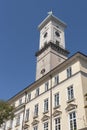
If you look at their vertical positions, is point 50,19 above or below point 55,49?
above

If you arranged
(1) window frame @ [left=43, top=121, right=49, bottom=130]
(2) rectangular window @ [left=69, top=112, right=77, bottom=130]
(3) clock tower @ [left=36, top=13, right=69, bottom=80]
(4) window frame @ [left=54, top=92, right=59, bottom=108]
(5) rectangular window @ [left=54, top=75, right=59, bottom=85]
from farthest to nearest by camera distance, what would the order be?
(3) clock tower @ [left=36, top=13, right=69, bottom=80]
(5) rectangular window @ [left=54, top=75, right=59, bottom=85]
(4) window frame @ [left=54, top=92, right=59, bottom=108]
(1) window frame @ [left=43, top=121, right=49, bottom=130]
(2) rectangular window @ [left=69, top=112, right=77, bottom=130]

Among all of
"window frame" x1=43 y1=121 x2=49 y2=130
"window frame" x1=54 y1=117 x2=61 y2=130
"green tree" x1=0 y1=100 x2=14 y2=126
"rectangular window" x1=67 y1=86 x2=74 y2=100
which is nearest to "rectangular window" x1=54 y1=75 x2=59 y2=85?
"rectangular window" x1=67 y1=86 x2=74 y2=100

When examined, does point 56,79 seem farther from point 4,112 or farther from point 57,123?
point 4,112

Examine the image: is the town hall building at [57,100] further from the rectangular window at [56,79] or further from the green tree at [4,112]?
the green tree at [4,112]

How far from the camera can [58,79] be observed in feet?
115

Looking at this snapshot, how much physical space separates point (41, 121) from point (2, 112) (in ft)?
21.4

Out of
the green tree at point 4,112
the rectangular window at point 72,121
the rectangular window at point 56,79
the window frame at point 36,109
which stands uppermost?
the rectangular window at point 56,79

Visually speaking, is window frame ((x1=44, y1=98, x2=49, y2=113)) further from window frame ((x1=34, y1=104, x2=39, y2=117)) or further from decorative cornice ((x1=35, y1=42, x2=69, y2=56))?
decorative cornice ((x1=35, y1=42, x2=69, y2=56))

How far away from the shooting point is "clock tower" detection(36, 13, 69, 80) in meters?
54.0

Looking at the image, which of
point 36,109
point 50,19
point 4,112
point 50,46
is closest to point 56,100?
point 36,109

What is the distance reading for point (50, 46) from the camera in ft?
184

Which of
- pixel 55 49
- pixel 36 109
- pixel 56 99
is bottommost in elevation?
pixel 36 109

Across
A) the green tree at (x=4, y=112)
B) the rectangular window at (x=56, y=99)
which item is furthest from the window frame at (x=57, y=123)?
the green tree at (x=4, y=112)

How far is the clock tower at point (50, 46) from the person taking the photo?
177ft
